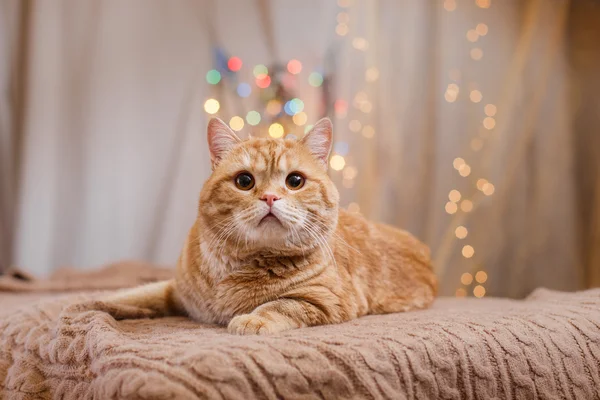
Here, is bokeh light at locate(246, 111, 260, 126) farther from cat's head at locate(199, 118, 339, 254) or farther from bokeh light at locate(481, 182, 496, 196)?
cat's head at locate(199, 118, 339, 254)

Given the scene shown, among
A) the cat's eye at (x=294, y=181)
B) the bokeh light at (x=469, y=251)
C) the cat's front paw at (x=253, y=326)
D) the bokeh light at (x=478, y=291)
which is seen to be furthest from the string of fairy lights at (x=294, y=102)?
the cat's front paw at (x=253, y=326)

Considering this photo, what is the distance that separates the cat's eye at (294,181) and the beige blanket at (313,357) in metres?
0.34

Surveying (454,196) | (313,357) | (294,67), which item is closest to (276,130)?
(294,67)

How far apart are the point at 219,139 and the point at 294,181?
9.0 inches

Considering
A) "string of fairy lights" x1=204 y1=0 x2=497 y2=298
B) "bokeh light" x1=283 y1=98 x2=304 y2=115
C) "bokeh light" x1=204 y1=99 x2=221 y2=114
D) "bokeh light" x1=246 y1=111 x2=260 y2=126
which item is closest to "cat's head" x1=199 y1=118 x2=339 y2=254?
"string of fairy lights" x1=204 y1=0 x2=497 y2=298

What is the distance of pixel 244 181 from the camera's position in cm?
120

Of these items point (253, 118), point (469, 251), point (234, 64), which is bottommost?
point (469, 251)

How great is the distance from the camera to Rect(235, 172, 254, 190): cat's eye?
46.9 inches

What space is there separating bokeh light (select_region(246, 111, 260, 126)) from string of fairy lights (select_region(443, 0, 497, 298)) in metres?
1.19

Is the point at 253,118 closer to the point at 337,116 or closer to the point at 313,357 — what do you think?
the point at 337,116

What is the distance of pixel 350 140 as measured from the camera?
3.30 meters

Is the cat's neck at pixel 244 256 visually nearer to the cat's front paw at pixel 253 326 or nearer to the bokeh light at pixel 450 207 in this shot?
the cat's front paw at pixel 253 326

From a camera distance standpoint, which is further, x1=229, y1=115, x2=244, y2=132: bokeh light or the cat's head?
x1=229, y1=115, x2=244, y2=132: bokeh light

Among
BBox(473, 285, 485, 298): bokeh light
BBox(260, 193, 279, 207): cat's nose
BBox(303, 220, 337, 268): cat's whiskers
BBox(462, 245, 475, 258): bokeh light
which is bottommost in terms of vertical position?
BBox(473, 285, 485, 298): bokeh light
